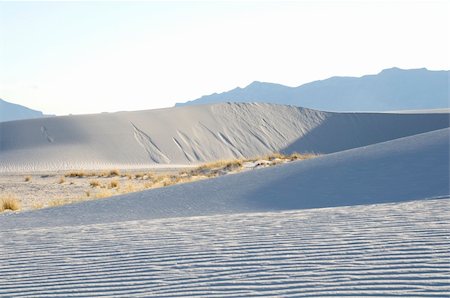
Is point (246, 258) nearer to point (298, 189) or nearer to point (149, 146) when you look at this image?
point (298, 189)

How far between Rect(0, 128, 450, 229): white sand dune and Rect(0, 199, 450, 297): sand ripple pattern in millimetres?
3290

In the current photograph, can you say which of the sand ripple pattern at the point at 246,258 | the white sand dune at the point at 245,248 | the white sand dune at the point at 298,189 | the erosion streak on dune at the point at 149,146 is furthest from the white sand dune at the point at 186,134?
the sand ripple pattern at the point at 246,258

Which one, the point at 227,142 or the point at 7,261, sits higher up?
the point at 7,261

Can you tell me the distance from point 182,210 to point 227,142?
4659 centimetres

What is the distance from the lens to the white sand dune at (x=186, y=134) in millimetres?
52938

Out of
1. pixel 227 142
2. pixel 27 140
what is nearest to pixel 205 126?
pixel 227 142

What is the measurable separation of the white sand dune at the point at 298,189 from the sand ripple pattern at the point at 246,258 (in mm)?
3290

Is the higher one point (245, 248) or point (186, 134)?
point (245, 248)

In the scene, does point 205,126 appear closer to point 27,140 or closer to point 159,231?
point 27,140

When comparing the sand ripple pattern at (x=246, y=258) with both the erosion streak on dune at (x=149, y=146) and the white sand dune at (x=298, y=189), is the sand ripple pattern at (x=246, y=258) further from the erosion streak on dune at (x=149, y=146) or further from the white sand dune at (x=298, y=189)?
the erosion streak on dune at (x=149, y=146)

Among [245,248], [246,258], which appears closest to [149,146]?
[245,248]

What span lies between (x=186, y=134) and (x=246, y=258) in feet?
175

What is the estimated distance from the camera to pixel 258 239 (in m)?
8.66

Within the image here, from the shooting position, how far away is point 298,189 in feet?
52.5
